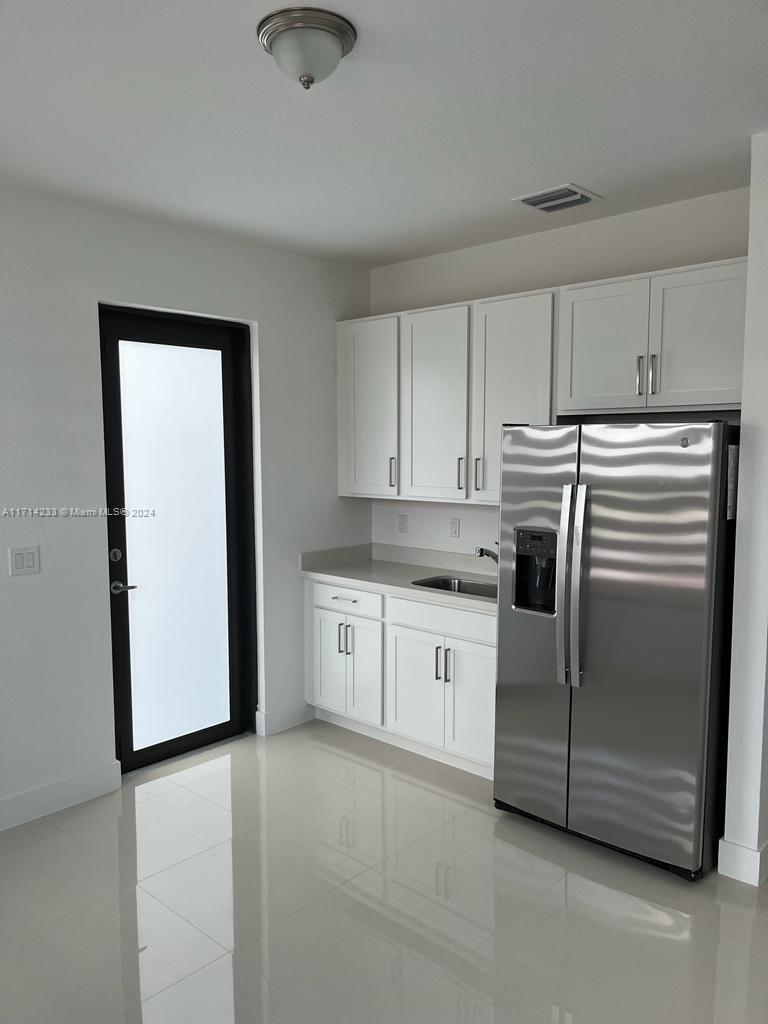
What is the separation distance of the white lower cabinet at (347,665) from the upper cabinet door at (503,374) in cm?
98

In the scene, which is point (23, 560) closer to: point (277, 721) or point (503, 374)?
point (277, 721)

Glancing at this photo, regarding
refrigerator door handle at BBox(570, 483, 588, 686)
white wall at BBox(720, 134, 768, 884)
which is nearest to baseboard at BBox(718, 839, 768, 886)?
white wall at BBox(720, 134, 768, 884)

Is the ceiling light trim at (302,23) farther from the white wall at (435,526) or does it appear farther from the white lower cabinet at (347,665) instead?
the white lower cabinet at (347,665)

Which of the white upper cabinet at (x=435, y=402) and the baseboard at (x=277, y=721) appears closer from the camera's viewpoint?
the white upper cabinet at (x=435, y=402)

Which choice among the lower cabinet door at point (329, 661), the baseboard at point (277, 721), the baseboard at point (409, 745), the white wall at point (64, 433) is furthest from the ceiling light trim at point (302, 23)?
the baseboard at point (277, 721)

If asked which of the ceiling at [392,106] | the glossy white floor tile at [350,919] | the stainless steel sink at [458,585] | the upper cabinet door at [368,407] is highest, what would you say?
the ceiling at [392,106]

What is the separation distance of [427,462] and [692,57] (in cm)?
235

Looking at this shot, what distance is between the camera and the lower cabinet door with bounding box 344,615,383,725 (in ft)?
13.6

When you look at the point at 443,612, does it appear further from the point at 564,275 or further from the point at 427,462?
the point at 564,275

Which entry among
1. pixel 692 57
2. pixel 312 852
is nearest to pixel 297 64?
pixel 692 57

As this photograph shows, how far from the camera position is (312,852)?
10.2 ft

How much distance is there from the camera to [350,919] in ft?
8.75

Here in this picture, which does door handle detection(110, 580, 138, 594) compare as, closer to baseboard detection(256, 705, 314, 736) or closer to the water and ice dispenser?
baseboard detection(256, 705, 314, 736)

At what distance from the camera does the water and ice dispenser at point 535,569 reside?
317 centimetres
